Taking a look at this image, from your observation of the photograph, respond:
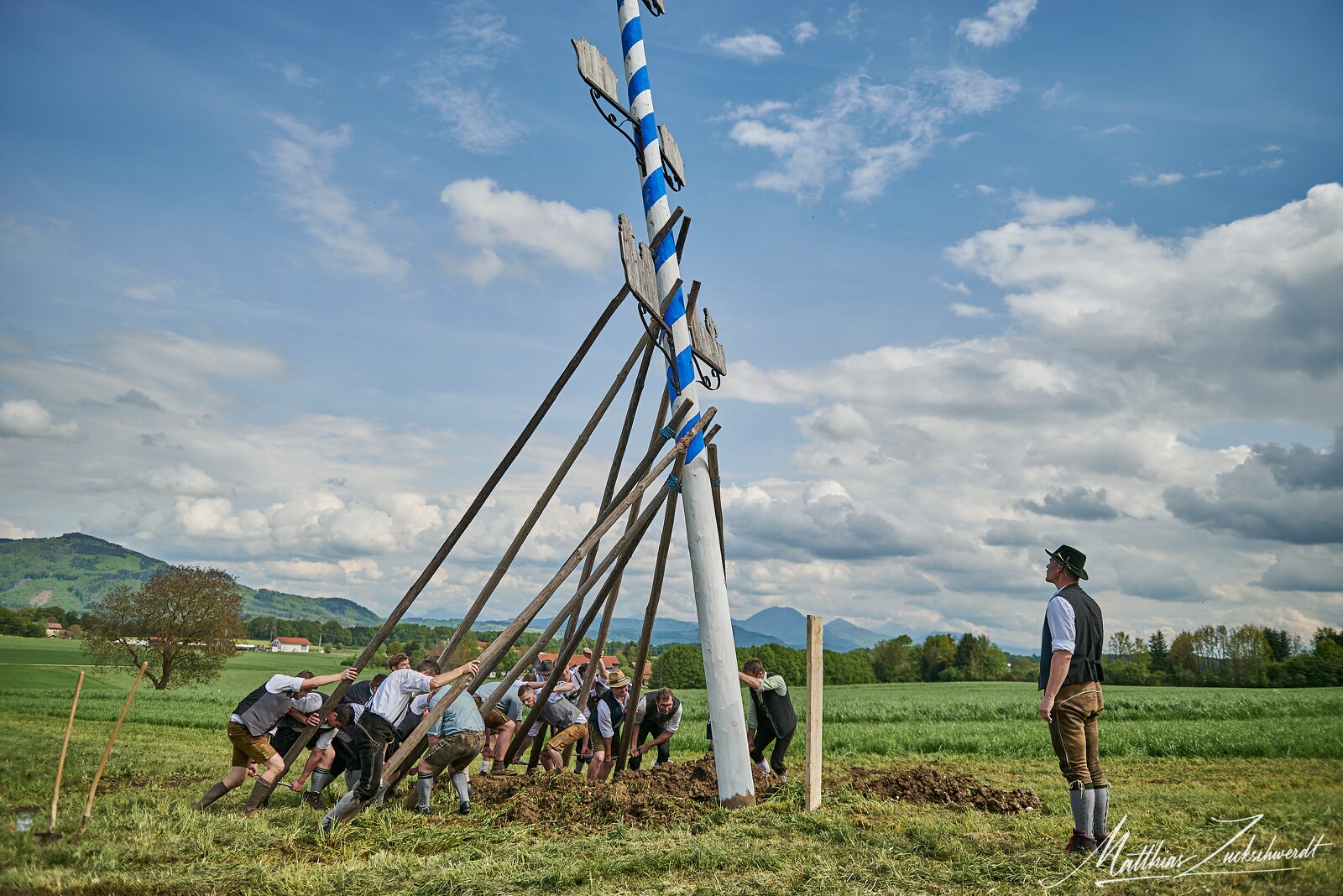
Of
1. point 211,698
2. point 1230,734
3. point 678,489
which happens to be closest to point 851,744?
point 1230,734

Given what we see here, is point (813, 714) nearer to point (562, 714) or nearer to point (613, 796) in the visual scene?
point (613, 796)

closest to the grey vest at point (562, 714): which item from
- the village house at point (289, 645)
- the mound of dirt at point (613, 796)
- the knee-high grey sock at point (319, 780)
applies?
the mound of dirt at point (613, 796)

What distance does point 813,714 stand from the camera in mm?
7656

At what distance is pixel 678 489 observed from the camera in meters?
8.75

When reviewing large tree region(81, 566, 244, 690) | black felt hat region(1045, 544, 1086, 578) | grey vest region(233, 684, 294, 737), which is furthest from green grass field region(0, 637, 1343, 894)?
large tree region(81, 566, 244, 690)

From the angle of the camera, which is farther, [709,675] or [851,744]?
[851,744]

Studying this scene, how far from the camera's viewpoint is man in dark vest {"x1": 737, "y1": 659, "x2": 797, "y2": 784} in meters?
9.72

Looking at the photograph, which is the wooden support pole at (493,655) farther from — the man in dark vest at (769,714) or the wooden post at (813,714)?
the man in dark vest at (769,714)

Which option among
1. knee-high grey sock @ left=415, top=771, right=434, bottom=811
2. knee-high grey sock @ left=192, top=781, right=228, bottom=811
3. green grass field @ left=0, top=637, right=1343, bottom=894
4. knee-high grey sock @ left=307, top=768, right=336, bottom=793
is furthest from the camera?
knee-high grey sock @ left=307, top=768, right=336, bottom=793

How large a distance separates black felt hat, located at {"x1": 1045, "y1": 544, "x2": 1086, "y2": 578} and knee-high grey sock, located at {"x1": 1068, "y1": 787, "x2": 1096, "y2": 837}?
1575 millimetres

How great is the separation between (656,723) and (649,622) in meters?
2.48

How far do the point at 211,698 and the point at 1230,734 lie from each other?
107 ft

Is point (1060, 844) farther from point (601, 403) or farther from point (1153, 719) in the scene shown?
point (1153, 719)

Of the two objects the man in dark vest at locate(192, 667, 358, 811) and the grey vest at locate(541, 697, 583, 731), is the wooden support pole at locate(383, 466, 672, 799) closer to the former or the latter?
the man in dark vest at locate(192, 667, 358, 811)
